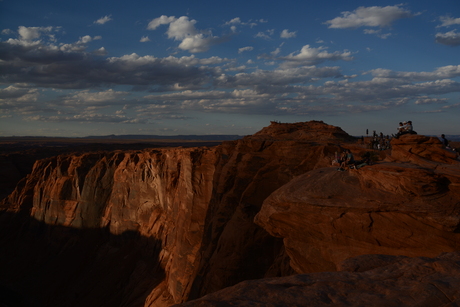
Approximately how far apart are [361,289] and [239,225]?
1404cm

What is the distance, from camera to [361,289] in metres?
6.01

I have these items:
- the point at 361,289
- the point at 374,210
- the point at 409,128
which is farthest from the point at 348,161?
the point at 361,289

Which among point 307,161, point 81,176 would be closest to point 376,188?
point 307,161

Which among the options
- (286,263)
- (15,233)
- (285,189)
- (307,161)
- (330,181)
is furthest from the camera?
(15,233)

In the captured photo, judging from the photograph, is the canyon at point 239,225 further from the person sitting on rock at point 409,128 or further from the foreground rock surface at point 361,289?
the person sitting on rock at point 409,128

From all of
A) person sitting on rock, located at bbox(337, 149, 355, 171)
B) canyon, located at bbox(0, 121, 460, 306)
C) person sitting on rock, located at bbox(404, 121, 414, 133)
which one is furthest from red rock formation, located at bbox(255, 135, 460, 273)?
person sitting on rock, located at bbox(404, 121, 414, 133)

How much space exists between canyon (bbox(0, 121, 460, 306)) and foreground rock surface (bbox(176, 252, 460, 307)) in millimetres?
36

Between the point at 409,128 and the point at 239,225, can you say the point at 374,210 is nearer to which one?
the point at 409,128

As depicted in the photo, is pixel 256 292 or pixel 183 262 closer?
pixel 256 292

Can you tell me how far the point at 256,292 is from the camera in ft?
19.4

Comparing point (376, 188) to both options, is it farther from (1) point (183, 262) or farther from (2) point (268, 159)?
(1) point (183, 262)

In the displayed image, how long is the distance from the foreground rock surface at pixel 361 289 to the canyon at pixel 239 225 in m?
0.04

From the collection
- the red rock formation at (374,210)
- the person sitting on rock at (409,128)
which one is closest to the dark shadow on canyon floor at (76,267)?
the red rock formation at (374,210)

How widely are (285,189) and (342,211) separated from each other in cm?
260
